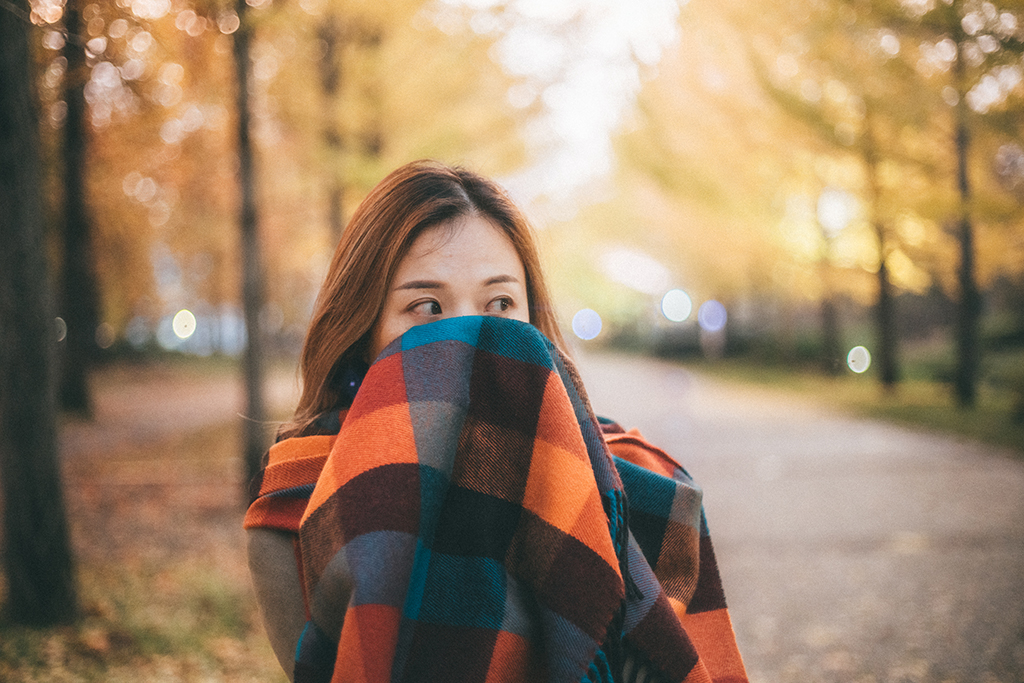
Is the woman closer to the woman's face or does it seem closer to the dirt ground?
the woman's face

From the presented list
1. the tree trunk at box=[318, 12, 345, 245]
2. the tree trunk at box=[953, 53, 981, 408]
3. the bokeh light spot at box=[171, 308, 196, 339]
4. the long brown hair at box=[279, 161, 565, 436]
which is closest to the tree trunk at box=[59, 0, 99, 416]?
the tree trunk at box=[318, 12, 345, 245]

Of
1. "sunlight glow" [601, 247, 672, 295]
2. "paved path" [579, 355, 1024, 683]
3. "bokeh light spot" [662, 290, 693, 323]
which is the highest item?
"sunlight glow" [601, 247, 672, 295]

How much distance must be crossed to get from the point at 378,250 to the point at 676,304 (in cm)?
2737

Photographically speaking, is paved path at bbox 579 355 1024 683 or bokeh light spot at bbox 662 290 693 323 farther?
bokeh light spot at bbox 662 290 693 323

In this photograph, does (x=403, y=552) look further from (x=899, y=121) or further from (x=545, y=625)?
(x=899, y=121)

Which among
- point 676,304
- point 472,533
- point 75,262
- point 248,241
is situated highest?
point 75,262

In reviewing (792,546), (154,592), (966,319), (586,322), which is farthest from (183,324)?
(792,546)

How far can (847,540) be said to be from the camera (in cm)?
488

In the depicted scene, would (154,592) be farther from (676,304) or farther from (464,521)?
(676,304)

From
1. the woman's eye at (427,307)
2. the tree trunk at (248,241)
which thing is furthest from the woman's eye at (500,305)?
the tree trunk at (248,241)

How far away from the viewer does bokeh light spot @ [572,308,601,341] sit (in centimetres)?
5755

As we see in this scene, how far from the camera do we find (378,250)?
1441mm

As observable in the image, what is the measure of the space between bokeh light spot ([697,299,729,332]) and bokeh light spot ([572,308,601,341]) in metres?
31.7

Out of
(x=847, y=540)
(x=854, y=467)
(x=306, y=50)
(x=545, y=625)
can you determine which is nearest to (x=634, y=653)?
(x=545, y=625)
